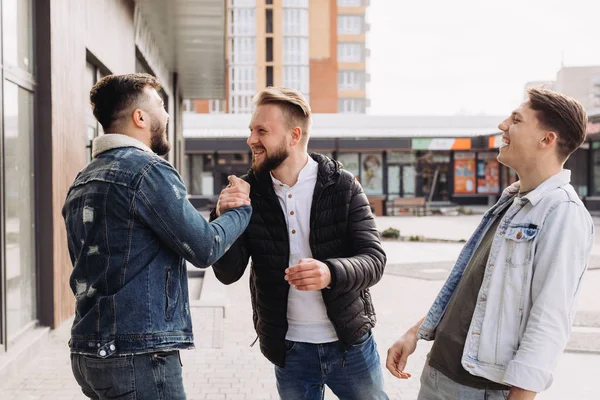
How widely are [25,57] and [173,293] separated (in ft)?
16.6

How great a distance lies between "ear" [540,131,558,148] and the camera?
236 cm

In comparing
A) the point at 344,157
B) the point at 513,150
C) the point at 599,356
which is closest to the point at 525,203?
the point at 513,150

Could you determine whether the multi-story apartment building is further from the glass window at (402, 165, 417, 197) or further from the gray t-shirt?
the gray t-shirt

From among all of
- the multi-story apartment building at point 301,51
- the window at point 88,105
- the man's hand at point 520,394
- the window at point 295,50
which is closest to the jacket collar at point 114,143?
the man's hand at point 520,394

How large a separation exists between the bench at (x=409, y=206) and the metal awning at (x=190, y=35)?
33.1 feet

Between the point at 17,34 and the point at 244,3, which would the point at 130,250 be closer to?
the point at 17,34

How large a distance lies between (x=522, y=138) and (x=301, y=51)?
245 feet

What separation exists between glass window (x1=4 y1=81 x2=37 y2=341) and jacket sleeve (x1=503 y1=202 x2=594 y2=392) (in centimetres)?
500

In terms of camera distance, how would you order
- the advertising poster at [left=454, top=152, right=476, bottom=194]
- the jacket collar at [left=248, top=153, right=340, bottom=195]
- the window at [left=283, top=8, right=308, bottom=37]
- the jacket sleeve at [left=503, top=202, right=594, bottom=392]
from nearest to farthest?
the jacket sleeve at [left=503, top=202, right=594, bottom=392], the jacket collar at [left=248, top=153, right=340, bottom=195], the advertising poster at [left=454, top=152, right=476, bottom=194], the window at [left=283, top=8, right=308, bottom=37]

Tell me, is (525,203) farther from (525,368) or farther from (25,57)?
(25,57)

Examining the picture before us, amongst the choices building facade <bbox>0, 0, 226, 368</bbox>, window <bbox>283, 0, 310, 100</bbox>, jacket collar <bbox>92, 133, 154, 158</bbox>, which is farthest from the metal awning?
window <bbox>283, 0, 310, 100</bbox>

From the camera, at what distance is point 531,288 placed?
2.24 m

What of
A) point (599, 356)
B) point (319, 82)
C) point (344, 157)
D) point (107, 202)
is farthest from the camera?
point (319, 82)

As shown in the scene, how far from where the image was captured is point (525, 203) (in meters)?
2.37
